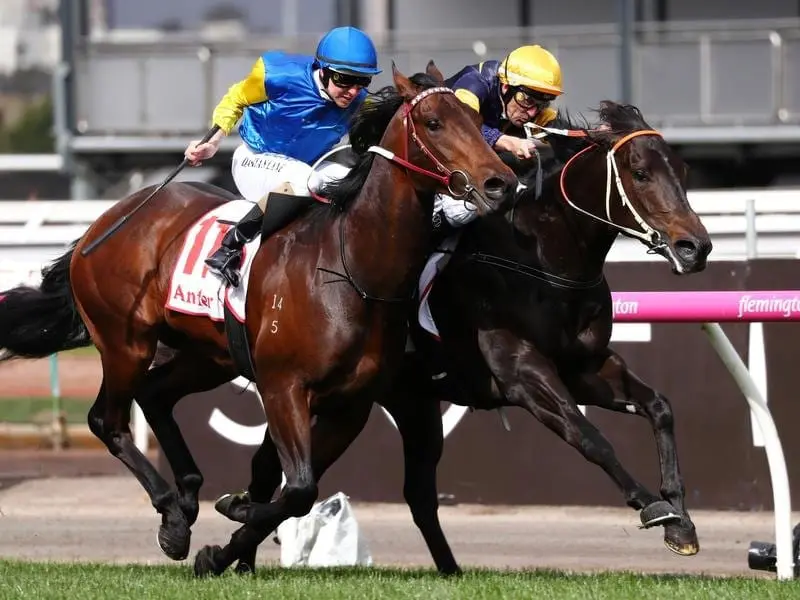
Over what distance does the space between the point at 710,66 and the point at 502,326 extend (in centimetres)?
890

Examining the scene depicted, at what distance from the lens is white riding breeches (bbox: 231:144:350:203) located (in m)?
5.93

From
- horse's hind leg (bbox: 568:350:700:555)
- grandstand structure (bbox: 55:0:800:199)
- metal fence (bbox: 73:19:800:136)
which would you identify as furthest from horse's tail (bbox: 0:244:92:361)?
grandstand structure (bbox: 55:0:800:199)

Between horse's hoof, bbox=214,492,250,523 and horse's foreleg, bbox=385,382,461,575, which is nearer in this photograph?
horse's hoof, bbox=214,492,250,523

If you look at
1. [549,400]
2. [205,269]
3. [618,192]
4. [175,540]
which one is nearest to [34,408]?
[175,540]

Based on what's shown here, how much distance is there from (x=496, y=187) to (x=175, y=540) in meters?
2.10

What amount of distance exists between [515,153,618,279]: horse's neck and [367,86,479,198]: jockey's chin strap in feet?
2.33

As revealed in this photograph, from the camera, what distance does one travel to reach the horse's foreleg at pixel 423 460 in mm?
6332

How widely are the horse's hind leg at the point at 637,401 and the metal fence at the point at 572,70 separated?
28.1ft

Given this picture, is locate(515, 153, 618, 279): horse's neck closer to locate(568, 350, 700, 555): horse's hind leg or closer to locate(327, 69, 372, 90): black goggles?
locate(568, 350, 700, 555): horse's hind leg

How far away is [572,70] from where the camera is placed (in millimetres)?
14438

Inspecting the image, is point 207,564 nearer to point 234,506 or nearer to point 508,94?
point 234,506

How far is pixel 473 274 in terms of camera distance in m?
5.86

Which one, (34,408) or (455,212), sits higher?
(455,212)

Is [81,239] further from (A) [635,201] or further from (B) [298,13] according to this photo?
(B) [298,13]
